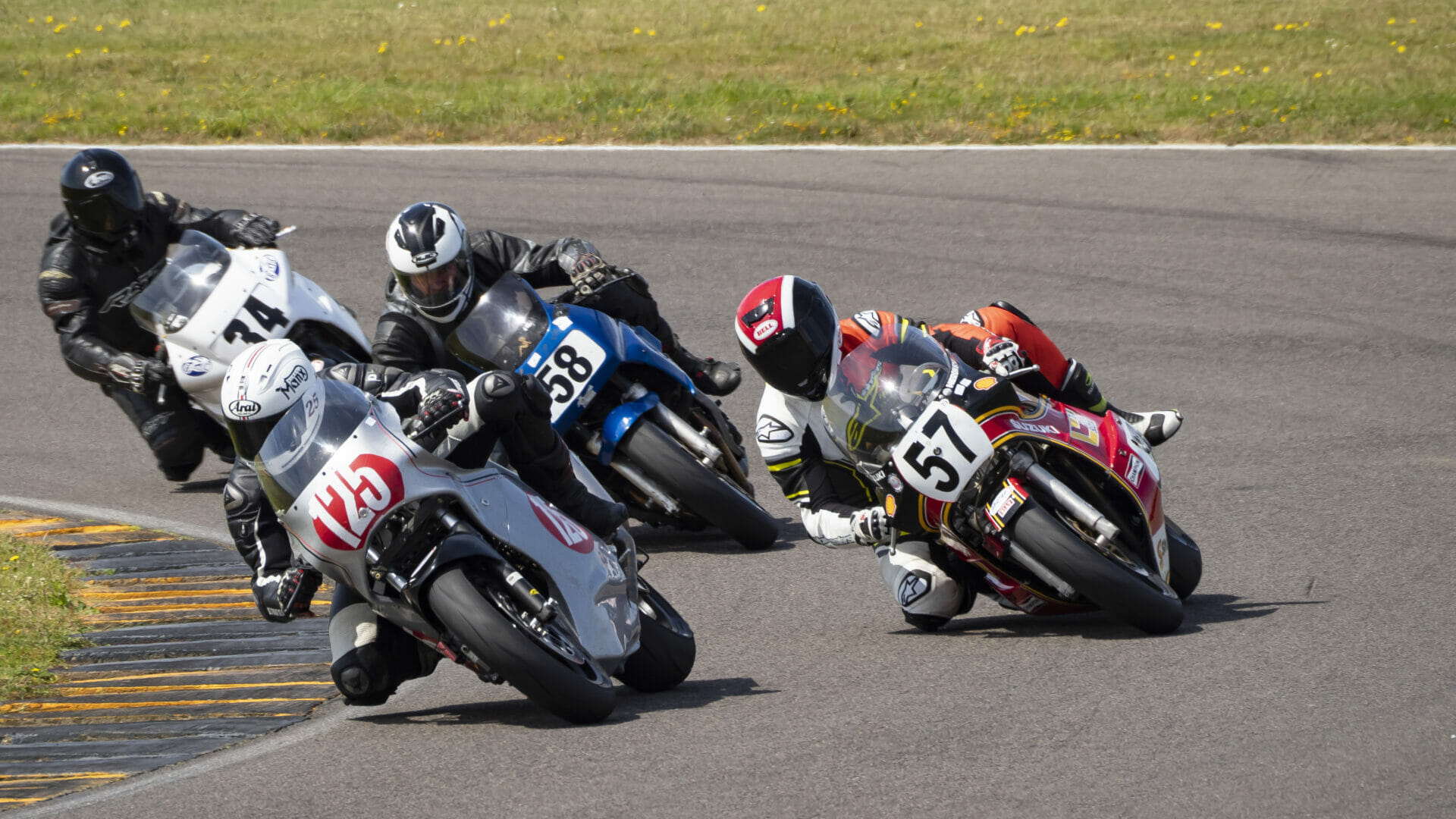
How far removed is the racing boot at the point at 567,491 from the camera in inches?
235

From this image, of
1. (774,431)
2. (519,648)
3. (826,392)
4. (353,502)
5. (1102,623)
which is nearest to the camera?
(519,648)

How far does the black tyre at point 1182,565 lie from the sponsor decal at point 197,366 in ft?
15.2

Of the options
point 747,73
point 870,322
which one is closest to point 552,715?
point 870,322

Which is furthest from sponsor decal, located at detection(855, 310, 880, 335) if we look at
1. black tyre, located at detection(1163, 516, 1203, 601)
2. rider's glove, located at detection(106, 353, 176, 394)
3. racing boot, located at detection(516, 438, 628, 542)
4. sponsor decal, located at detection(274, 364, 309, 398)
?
rider's glove, located at detection(106, 353, 176, 394)

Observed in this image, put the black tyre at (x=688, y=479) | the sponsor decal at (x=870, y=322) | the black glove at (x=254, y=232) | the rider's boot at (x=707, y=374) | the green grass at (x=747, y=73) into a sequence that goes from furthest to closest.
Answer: the green grass at (x=747, y=73)
the black glove at (x=254, y=232)
the rider's boot at (x=707, y=374)
the black tyre at (x=688, y=479)
the sponsor decal at (x=870, y=322)

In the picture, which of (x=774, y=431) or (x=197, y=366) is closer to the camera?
(x=774, y=431)

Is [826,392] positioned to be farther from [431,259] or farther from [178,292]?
[178,292]

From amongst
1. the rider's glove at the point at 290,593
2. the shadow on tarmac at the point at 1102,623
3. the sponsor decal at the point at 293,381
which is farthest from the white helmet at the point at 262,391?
the shadow on tarmac at the point at 1102,623

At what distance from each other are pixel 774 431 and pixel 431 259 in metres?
1.93

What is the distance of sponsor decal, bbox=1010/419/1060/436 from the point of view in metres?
6.02

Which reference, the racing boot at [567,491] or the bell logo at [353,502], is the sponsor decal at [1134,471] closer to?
the racing boot at [567,491]

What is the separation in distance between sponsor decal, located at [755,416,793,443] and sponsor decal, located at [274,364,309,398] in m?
1.94

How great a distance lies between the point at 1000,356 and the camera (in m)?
6.67

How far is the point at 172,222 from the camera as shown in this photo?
9.69 meters
